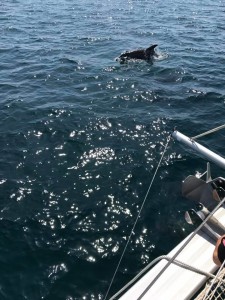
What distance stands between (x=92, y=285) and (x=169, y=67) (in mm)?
21578

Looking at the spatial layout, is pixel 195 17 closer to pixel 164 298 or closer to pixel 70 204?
pixel 70 204

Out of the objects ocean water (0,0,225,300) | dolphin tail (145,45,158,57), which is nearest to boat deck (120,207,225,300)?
ocean water (0,0,225,300)

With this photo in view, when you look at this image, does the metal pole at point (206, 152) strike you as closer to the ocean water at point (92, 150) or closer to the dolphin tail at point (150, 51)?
the ocean water at point (92, 150)

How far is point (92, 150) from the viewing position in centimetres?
1775

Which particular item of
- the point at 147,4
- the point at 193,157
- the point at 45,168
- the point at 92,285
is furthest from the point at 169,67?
the point at 147,4

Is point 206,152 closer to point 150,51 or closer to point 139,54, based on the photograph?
point 139,54

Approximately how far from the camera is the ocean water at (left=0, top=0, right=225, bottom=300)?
39.6 ft

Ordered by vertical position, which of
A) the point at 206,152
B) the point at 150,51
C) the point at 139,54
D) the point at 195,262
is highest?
the point at 150,51

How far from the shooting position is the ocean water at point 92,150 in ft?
39.6

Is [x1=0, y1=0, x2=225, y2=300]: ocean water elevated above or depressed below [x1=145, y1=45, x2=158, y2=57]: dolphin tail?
below

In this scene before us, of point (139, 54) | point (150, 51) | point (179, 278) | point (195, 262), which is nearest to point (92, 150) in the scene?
point (195, 262)

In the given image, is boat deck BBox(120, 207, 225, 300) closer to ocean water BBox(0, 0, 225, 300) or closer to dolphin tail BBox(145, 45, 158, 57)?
ocean water BBox(0, 0, 225, 300)

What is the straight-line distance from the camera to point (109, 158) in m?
17.2

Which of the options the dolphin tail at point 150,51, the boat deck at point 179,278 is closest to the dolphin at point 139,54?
the dolphin tail at point 150,51
